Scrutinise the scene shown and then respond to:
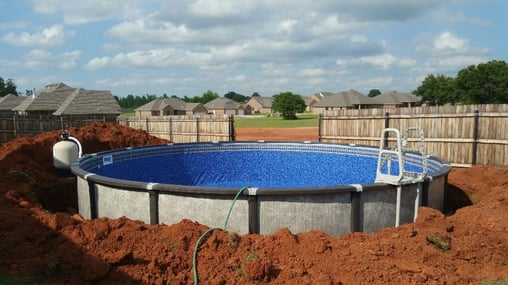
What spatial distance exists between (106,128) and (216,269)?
13288 mm

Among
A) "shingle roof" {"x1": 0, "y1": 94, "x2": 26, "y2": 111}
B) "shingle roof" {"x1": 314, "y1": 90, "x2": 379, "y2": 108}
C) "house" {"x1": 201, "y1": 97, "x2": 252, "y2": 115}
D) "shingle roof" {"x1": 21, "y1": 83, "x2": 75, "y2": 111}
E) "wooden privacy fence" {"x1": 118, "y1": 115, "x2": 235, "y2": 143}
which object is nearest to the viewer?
"wooden privacy fence" {"x1": 118, "y1": 115, "x2": 235, "y2": 143}

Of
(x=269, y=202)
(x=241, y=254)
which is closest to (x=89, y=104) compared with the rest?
(x=269, y=202)

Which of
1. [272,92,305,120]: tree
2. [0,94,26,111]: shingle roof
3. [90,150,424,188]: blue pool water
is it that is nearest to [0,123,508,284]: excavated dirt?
[90,150,424,188]: blue pool water

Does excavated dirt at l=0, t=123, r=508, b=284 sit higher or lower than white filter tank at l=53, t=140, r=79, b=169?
lower

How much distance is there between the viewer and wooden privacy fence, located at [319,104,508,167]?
1089 cm

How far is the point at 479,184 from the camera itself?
917cm

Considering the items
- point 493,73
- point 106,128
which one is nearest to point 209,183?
point 106,128

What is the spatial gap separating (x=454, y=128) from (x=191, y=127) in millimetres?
13643

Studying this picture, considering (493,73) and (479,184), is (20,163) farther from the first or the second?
(493,73)

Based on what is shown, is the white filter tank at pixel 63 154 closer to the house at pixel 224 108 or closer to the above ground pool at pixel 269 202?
the above ground pool at pixel 269 202

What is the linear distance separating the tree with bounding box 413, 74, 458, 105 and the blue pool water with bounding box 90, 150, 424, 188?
5431cm

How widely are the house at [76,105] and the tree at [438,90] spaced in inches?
2104

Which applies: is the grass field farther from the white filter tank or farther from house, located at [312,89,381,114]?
the white filter tank

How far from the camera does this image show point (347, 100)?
74.8 metres
